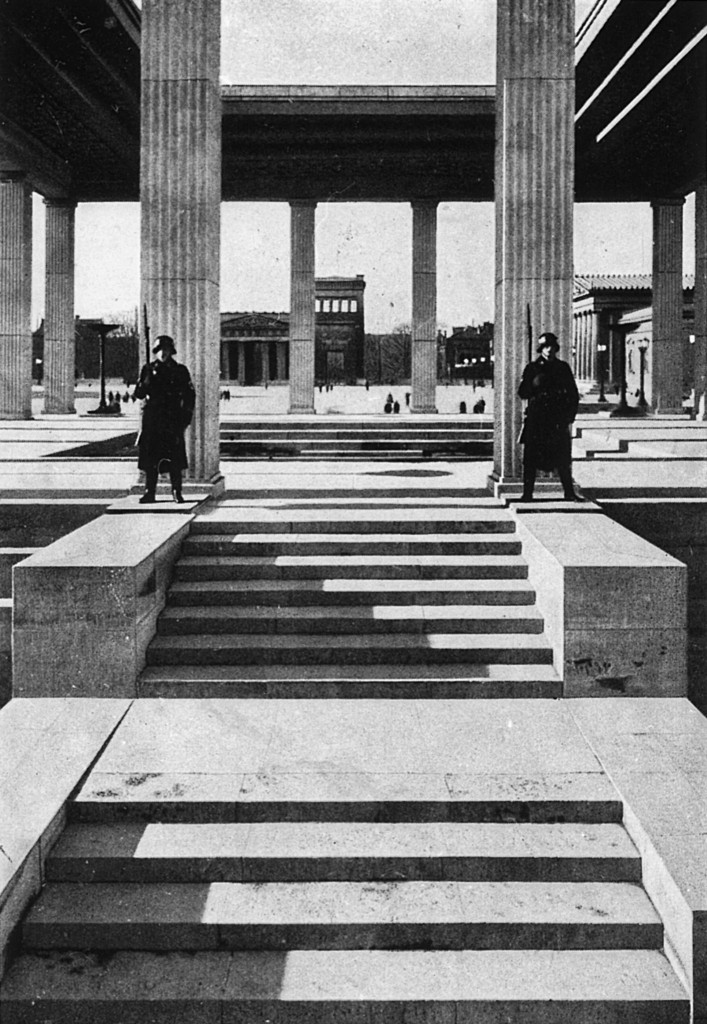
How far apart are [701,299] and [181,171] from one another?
956 inches

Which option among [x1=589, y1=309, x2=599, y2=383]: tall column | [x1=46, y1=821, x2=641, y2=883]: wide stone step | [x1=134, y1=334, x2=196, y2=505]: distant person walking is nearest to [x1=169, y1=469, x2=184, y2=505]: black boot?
[x1=134, y1=334, x2=196, y2=505]: distant person walking

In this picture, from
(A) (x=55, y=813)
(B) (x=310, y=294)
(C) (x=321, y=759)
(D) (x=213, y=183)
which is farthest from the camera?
(B) (x=310, y=294)

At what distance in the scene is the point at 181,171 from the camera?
1137 cm

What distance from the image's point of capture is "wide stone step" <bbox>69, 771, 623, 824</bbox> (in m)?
5.79

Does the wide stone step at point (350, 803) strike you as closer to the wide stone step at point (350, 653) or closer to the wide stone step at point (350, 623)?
the wide stone step at point (350, 653)

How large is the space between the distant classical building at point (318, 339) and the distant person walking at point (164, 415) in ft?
257

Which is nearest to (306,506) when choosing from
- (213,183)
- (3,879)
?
(213,183)

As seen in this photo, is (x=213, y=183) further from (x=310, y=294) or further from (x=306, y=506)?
(x=310, y=294)

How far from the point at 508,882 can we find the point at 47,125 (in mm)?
27186

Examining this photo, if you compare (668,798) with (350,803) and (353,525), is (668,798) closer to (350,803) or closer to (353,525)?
(350,803)

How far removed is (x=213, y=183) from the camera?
38.1ft

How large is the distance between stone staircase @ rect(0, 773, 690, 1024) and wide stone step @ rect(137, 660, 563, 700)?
165cm

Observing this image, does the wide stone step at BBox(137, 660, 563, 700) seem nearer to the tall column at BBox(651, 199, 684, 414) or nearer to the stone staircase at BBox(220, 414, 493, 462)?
the stone staircase at BBox(220, 414, 493, 462)

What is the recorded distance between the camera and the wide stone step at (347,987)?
4.58 m
